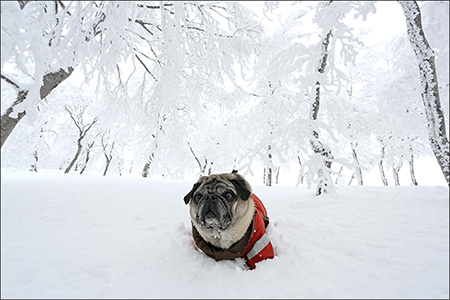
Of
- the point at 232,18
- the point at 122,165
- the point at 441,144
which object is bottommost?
the point at 122,165

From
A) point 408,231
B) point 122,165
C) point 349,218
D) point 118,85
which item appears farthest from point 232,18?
point 122,165

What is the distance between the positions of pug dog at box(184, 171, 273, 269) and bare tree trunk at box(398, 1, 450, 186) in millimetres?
4717

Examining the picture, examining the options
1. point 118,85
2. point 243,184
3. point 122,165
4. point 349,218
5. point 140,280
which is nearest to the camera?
point 140,280

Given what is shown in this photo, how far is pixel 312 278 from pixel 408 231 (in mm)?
2293

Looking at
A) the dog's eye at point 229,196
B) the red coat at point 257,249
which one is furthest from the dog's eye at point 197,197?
the red coat at point 257,249

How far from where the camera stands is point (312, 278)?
213 cm

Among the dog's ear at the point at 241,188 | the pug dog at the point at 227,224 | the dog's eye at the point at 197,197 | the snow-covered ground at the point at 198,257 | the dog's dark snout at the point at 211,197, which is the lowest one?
the snow-covered ground at the point at 198,257

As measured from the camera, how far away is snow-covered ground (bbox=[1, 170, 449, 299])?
6.26 ft

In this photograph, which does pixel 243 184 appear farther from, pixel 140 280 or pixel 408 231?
pixel 408 231

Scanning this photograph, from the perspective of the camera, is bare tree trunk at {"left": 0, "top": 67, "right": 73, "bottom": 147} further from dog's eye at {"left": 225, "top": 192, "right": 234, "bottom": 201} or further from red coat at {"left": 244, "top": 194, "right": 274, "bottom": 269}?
red coat at {"left": 244, "top": 194, "right": 274, "bottom": 269}

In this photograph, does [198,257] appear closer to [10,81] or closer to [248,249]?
[248,249]

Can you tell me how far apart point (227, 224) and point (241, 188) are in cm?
52

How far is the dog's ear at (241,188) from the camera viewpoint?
2.68m

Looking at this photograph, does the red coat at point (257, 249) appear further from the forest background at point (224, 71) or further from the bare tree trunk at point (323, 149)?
the bare tree trunk at point (323, 149)
